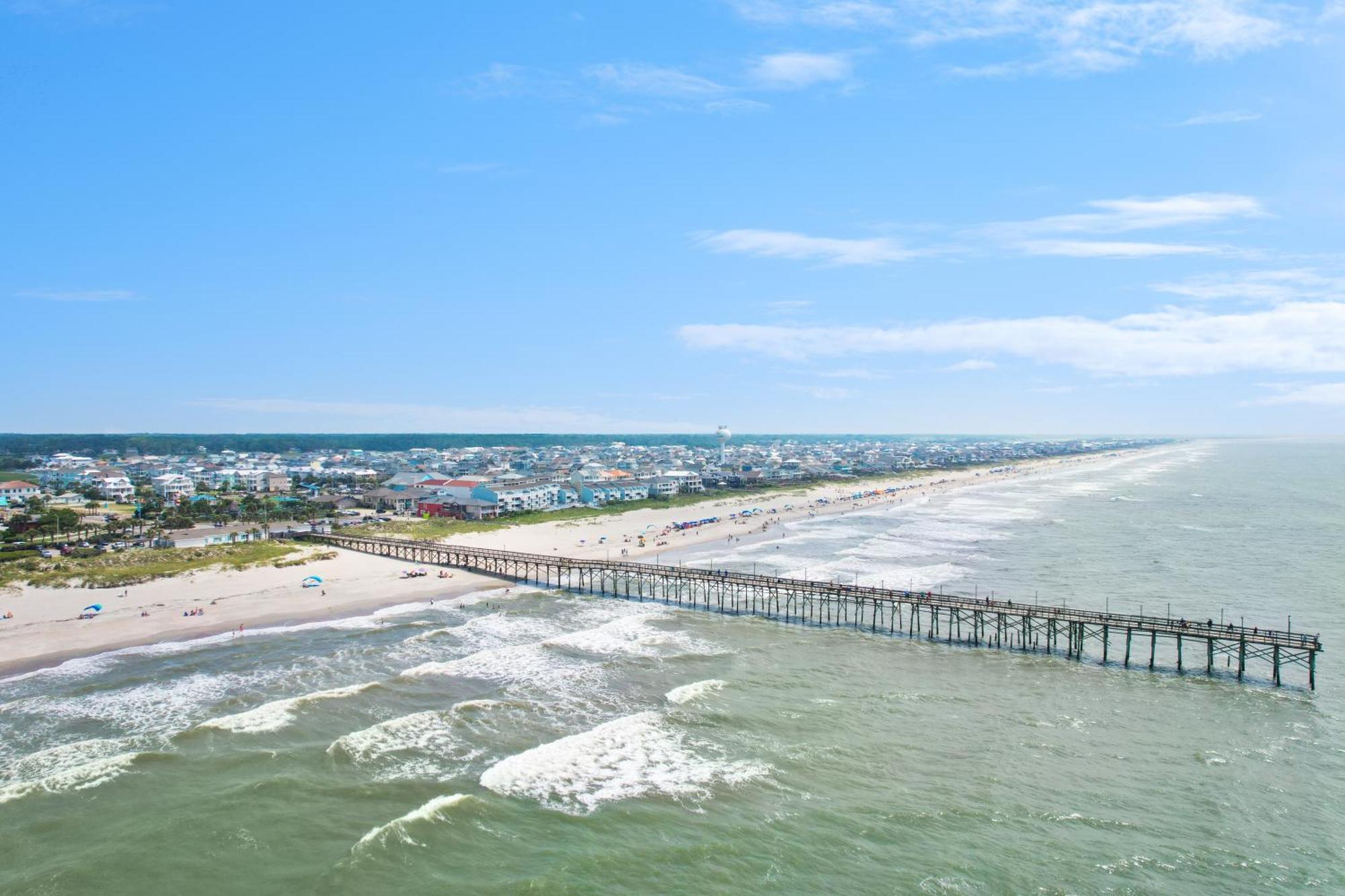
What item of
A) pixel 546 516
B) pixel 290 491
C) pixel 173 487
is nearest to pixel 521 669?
pixel 546 516

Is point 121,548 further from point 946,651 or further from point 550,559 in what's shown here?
point 946,651

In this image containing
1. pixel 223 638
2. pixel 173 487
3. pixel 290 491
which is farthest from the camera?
pixel 290 491

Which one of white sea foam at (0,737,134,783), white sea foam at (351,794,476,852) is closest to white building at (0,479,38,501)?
white sea foam at (0,737,134,783)

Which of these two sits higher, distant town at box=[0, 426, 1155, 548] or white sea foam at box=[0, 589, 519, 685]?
distant town at box=[0, 426, 1155, 548]

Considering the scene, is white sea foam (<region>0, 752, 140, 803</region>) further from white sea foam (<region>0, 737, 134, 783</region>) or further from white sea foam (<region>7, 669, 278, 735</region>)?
white sea foam (<region>7, 669, 278, 735</region>)

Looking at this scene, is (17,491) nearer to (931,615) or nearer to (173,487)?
(173,487)
